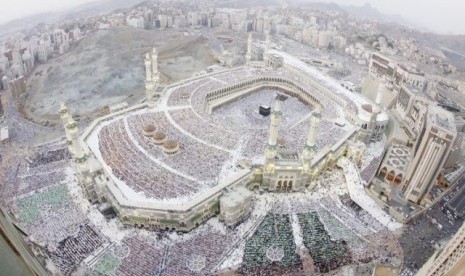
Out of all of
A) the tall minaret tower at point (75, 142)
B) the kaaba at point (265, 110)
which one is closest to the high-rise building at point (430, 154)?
the kaaba at point (265, 110)

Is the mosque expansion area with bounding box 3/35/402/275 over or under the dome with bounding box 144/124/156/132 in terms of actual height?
under

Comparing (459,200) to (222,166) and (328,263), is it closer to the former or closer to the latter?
(328,263)

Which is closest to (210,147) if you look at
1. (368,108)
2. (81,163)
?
(81,163)

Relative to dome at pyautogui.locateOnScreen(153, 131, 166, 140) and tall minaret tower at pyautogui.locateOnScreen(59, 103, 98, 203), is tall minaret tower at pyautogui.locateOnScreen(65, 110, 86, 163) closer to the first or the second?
tall minaret tower at pyautogui.locateOnScreen(59, 103, 98, 203)

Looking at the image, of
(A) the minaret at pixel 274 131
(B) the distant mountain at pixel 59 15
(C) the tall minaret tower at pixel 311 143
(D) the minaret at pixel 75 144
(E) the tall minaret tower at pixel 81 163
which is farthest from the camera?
(B) the distant mountain at pixel 59 15

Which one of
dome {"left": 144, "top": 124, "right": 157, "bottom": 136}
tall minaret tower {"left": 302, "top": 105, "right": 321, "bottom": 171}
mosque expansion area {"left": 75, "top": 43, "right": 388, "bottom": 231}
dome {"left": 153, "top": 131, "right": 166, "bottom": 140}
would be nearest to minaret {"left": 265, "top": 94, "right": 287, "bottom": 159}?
mosque expansion area {"left": 75, "top": 43, "right": 388, "bottom": 231}

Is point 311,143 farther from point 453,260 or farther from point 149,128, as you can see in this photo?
point 453,260

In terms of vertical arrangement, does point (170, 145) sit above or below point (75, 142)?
below

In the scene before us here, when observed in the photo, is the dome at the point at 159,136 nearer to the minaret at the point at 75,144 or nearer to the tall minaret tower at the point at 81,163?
the tall minaret tower at the point at 81,163
